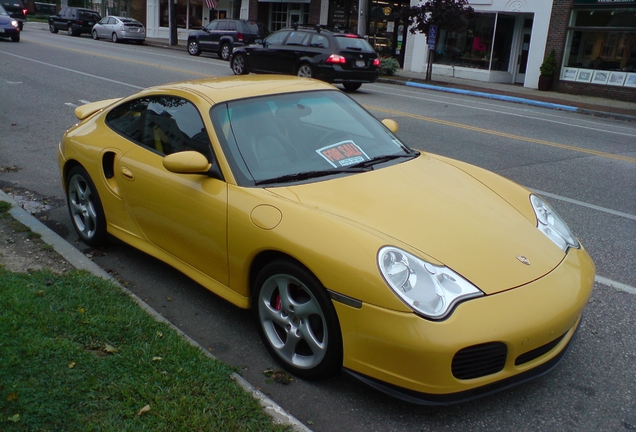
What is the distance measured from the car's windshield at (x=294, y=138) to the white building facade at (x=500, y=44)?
21132 mm

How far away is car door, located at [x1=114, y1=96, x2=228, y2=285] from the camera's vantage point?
378 cm

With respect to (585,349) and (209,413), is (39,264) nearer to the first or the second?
(209,413)

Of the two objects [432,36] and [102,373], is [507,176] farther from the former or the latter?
[432,36]

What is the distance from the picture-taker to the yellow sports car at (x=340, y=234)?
114 inches

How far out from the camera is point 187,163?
147 inches

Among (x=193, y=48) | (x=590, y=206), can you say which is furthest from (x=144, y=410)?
(x=193, y=48)

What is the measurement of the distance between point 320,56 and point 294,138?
14.2 m

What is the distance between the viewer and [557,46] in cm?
2294

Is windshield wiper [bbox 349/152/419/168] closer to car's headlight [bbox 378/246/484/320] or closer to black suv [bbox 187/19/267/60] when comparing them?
car's headlight [bbox 378/246/484/320]

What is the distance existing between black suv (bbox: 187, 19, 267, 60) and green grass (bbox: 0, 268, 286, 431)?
Answer: 24802 millimetres

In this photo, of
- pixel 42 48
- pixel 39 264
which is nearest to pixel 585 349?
pixel 39 264

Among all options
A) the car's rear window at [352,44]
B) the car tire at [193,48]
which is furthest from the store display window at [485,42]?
the car tire at [193,48]

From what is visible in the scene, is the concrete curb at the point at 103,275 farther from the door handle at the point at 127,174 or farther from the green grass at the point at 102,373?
the door handle at the point at 127,174

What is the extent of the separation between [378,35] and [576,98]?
12.9 meters
